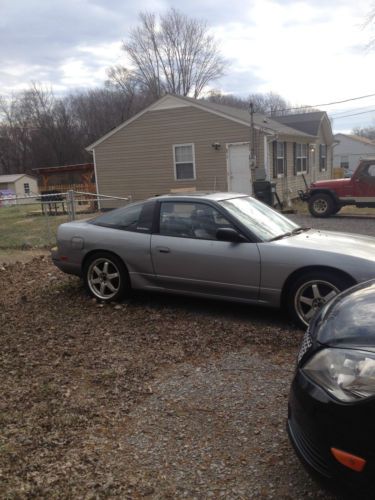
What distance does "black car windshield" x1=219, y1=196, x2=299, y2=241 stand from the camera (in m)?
4.70

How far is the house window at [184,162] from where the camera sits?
59.0 ft

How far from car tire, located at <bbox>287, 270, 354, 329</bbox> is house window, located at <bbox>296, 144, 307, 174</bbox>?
57.1 ft

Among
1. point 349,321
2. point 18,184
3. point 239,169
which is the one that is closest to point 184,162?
point 239,169

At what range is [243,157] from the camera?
16922 mm

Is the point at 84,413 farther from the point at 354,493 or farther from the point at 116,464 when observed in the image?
the point at 354,493

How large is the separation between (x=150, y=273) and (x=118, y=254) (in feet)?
1.55

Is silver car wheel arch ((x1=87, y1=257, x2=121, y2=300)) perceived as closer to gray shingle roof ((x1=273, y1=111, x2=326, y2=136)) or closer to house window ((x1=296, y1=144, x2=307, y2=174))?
house window ((x1=296, y1=144, x2=307, y2=174))

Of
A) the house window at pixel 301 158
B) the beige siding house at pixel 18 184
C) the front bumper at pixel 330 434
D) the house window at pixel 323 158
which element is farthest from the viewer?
the beige siding house at pixel 18 184

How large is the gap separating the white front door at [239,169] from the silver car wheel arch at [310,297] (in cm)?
1303

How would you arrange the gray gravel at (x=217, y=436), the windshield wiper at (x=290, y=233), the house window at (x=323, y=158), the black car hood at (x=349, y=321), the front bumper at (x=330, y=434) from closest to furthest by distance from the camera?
the front bumper at (x=330, y=434)
the black car hood at (x=349, y=321)
the gray gravel at (x=217, y=436)
the windshield wiper at (x=290, y=233)
the house window at (x=323, y=158)

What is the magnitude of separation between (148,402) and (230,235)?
2007 mm

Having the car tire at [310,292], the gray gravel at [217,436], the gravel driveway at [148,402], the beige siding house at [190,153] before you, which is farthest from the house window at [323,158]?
the gray gravel at [217,436]

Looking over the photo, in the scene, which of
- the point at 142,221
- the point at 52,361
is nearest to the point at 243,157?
the point at 142,221

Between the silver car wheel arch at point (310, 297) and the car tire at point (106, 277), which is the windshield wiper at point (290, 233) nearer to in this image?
the silver car wheel arch at point (310, 297)
